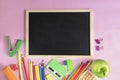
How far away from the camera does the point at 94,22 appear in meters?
1.67

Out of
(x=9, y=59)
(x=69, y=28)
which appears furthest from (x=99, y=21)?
(x=9, y=59)

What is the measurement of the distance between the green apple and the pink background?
120mm

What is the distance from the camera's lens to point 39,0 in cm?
170

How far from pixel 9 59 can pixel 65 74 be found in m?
0.45

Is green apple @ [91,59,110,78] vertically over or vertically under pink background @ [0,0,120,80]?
under

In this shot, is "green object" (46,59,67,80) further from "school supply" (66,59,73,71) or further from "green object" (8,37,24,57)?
"green object" (8,37,24,57)

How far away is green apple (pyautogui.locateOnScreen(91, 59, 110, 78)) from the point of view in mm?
1520

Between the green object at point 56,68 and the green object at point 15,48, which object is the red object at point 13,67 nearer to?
the green object at point 15,48

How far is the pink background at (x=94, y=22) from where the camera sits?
1.66 meters

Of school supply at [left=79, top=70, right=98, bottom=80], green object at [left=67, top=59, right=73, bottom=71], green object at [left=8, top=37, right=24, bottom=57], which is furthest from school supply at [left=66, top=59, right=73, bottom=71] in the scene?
green object at [left=8, top=37, right=24, bottom=57]

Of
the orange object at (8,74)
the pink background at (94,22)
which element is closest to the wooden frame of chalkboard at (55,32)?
the pink background at (94,22)

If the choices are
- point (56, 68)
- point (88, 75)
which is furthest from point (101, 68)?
point (56, 68)

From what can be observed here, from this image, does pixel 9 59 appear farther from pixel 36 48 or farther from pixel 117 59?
pixel 117 59

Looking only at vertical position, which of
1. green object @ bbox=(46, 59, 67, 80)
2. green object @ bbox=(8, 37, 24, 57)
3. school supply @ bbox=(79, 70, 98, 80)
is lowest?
school supply @ bbox=(79, 70, 98, 80)
